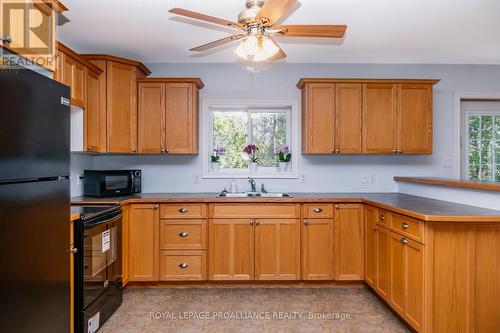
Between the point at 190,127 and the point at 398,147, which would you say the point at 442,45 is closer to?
the point at 398,147

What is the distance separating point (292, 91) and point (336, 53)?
64cm

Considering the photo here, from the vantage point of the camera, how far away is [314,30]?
2.00m

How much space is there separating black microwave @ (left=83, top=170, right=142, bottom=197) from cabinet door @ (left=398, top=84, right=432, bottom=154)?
2.98 m

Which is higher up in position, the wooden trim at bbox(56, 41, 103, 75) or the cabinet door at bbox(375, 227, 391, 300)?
the wooden trim at bbox(56, 41, 103, 75)

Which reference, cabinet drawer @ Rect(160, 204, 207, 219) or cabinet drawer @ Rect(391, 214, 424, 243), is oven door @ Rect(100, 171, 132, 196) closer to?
cabinet drawer @ Rect(160, 204, 207, 219)

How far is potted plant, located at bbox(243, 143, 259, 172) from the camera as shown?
361 cm

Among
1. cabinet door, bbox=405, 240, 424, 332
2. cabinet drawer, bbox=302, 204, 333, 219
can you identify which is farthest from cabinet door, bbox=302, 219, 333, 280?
cabinet door, bbox=405, 240, 424, 332

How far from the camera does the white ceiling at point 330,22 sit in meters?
2.42

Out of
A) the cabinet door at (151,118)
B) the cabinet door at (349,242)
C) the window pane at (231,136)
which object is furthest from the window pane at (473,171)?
the cabinet door at (151,118)

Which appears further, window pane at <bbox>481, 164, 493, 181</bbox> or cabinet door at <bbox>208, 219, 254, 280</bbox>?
window pane at <bbox>481, 164, 493, 181</bbox>

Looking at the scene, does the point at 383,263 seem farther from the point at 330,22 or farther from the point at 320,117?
the point at 330,22

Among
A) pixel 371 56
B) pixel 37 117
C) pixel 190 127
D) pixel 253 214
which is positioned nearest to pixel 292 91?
pixel 371 56

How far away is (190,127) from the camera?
3320 millimetres

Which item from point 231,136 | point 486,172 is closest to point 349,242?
point 231,136
